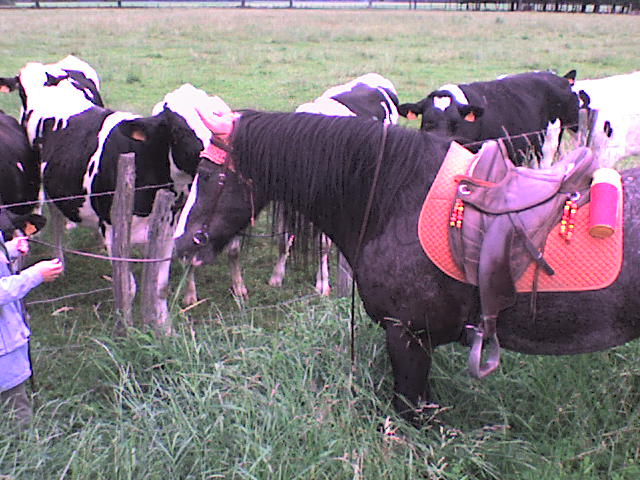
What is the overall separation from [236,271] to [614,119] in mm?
4991

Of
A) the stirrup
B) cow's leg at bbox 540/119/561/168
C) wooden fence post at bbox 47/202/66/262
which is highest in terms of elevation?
the stirrup

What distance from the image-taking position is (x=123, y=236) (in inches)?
141

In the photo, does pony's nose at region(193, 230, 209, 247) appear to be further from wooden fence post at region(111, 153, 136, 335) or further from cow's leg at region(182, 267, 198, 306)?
cow's leg at region(182, 267, 198, 306)

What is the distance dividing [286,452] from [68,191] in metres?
3.08

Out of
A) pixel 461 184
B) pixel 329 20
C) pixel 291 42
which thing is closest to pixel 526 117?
pixel 461 184

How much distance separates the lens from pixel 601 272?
7.61ft

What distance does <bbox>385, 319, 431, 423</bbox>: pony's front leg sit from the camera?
2625mm

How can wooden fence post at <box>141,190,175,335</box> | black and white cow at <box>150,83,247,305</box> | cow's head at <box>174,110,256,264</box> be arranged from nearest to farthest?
cow's head at <box>174,110,256,264</box>, wooden fence post at <box>141,190,175,335</box>, black and white cow at <box>150,83,247,305</box>

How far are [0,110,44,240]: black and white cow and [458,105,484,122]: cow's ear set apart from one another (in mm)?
4025

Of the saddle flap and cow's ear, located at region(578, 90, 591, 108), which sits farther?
cow's ear, located at region(578, 90, 591, 108)

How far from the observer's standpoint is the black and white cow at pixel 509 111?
6371mm

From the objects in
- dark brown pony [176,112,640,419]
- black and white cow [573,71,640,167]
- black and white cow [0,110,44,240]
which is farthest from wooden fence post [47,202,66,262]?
black and white cow [573,71,640,167]

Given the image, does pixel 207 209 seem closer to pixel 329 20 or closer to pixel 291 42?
pixel 291 42

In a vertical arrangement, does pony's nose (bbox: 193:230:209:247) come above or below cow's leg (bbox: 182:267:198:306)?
above
